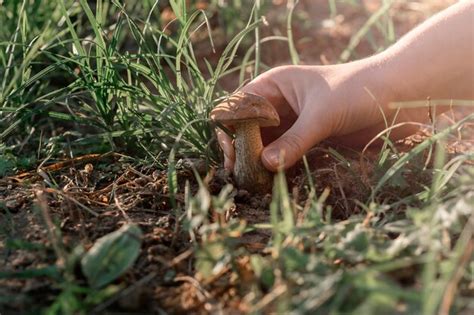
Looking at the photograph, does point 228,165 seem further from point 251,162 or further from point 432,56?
point 432,56

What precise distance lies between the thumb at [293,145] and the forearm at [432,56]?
40 centimetres

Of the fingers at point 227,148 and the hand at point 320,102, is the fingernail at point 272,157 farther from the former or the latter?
the fingers at point 227,148

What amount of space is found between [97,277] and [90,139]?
46.1 inches

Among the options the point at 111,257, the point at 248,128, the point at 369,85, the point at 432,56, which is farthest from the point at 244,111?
the point at 432,56

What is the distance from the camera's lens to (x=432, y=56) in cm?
259

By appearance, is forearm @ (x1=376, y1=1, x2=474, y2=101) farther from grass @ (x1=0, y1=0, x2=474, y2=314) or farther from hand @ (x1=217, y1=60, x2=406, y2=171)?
grass @ (x1=0, y1=0, x2=474, y2=314)

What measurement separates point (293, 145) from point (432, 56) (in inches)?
28.3

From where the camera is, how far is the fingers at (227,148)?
236 cm

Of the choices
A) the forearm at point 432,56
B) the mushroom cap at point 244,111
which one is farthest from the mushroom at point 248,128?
the forearm at point 432,56

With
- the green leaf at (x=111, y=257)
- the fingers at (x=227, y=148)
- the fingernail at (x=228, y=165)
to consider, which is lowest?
the fingernail at (x=228, y=165)

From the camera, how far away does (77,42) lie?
8.02ft

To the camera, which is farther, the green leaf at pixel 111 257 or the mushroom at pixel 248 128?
the mushroom at pixel 248 128

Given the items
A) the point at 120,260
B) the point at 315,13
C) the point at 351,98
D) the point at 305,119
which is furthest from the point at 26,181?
the point at 315,13

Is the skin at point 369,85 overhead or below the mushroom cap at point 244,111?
below
